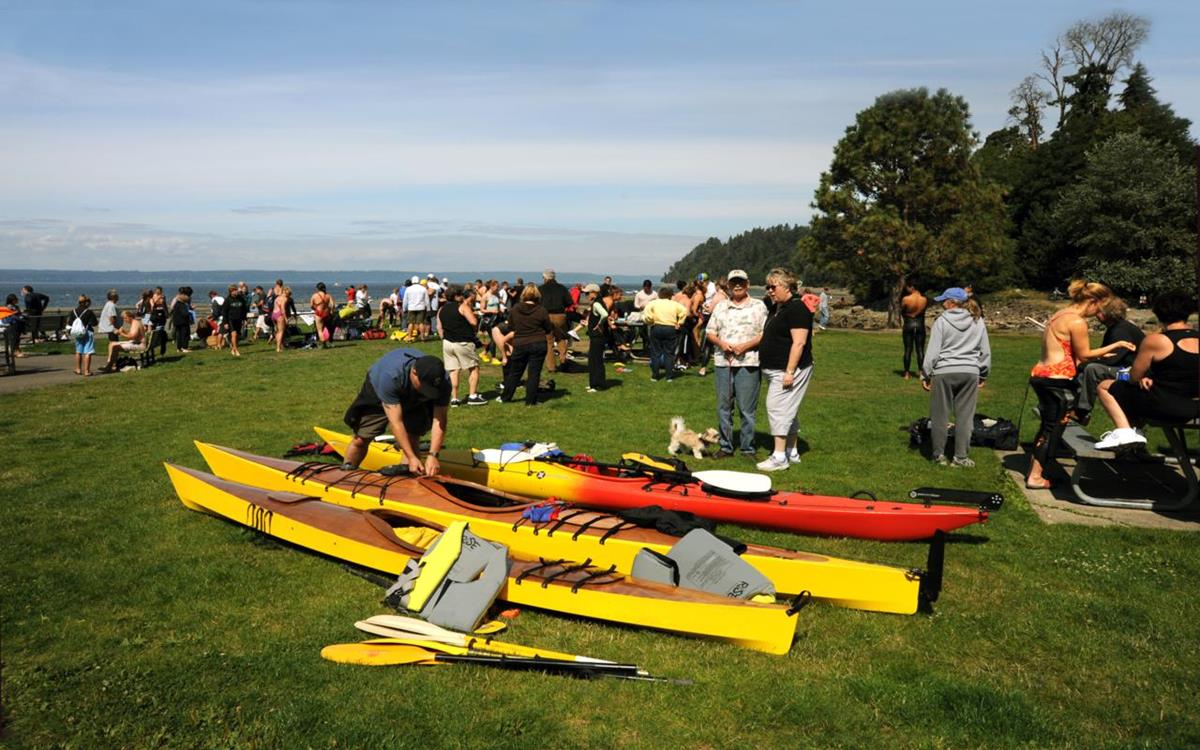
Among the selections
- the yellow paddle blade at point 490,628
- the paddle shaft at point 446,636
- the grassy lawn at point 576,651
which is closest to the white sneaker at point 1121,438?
the grassy lawn at point 576,651

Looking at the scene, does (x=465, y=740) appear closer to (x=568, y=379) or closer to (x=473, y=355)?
(x=473, y=355)

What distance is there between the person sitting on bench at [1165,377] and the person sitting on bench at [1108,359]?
951mm

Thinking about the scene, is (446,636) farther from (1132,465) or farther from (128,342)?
(128,342)

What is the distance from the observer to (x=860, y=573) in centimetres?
502

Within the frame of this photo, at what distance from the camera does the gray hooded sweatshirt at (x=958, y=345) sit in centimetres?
812

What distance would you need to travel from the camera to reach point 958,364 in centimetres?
821

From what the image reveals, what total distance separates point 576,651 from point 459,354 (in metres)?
7.58

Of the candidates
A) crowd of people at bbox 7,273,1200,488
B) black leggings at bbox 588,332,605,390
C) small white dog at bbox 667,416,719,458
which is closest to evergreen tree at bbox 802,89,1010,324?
crowd of people at bbox 7,273,1200,488

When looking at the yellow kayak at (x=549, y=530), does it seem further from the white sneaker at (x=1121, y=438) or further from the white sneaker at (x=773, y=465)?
the white sneaker at (x=1121, y=438)

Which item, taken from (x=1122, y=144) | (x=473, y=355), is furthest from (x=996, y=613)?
(x=1122, y=144)

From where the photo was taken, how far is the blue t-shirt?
6.61 metres

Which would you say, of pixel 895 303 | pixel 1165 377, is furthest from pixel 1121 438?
pixel 895 303

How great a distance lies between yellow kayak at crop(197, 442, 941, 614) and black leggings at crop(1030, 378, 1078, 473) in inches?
141

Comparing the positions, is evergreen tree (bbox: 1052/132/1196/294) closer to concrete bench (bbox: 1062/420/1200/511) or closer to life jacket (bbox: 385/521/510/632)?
concrete bench (bbox: 1062/420/1200/511)
